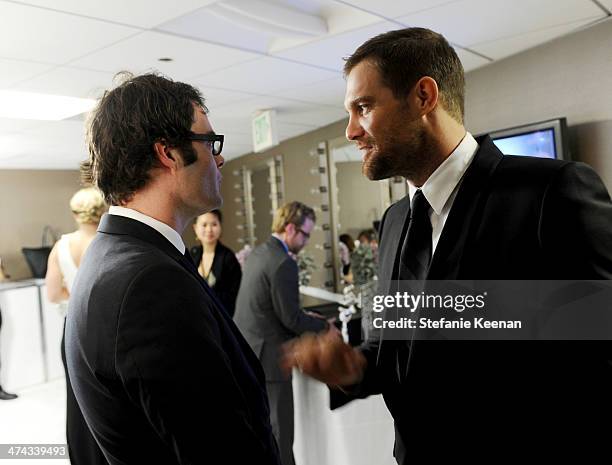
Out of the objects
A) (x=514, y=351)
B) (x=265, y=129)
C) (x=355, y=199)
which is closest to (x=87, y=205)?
(x=265, y=129)

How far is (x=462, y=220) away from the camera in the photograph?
3.53 ft

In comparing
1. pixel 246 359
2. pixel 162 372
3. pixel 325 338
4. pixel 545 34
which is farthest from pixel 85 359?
pixel 545 34

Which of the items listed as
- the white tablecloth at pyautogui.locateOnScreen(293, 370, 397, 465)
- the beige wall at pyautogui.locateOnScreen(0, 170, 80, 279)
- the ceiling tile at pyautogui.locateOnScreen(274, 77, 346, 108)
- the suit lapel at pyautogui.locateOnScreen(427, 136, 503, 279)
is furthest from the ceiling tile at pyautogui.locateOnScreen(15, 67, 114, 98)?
the beige wall at pyautogui.locateOnScreen(0, 170, 80, 279)

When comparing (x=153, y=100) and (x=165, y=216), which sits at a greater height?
(x=153, y=100)

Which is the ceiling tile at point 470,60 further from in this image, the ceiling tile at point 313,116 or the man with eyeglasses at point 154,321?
the man with eyeglasses at point 154,321

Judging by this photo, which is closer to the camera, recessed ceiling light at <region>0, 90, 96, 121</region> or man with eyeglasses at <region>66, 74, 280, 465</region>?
man with eyeglasses at <region>66, 74, 280, 465</region>

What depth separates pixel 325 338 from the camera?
3.93 ft

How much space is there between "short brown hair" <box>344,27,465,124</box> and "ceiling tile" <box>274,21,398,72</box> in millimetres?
1633

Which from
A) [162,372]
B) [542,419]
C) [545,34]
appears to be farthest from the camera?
[545,34]

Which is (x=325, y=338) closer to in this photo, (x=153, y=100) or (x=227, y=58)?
(x=153, y=100)

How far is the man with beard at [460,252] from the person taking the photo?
95 centimetres

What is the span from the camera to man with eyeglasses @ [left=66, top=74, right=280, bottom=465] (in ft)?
2.94

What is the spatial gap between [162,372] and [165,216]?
0.35m

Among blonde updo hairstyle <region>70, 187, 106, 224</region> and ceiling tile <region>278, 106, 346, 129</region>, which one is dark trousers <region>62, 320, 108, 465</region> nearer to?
blonde updo hairstyle <region>70, 187, 106, 224</region>
